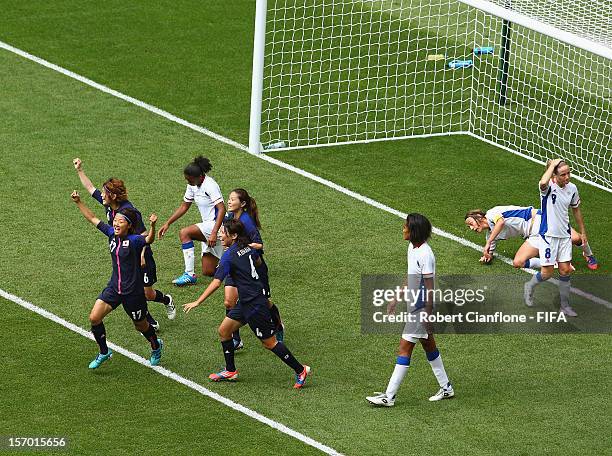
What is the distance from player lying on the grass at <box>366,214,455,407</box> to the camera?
44.2ft

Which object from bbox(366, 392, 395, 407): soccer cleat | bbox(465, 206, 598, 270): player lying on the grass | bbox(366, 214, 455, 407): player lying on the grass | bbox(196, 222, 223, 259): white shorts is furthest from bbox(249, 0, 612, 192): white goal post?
bbox(366, 392, 395, 407): soccer cleat

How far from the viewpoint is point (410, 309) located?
44.6 ft

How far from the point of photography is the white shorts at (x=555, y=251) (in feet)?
52.6

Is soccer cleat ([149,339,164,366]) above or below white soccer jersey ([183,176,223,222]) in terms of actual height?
below

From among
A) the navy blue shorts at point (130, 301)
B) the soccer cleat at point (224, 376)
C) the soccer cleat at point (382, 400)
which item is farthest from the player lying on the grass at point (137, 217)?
the soccer cleat at point (382, 400)

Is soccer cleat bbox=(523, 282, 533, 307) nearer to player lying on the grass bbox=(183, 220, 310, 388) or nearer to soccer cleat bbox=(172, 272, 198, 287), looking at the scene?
player lying on the grass bbox=(183, 220, 310, 388)

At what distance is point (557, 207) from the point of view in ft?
52.5

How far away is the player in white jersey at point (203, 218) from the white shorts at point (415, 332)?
3.38 m

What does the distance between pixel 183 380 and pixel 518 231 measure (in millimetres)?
5194

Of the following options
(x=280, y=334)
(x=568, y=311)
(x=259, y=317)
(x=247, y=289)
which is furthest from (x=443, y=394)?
(x=568, y=311)

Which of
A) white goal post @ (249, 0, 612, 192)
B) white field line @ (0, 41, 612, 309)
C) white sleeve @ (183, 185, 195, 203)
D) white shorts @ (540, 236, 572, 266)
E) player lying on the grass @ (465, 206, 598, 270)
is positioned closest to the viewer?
white shorts @ (540, 236, 572, 266)

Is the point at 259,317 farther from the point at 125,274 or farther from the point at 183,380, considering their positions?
the point at 125,274

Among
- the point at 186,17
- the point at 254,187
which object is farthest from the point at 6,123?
the point at 186,17
